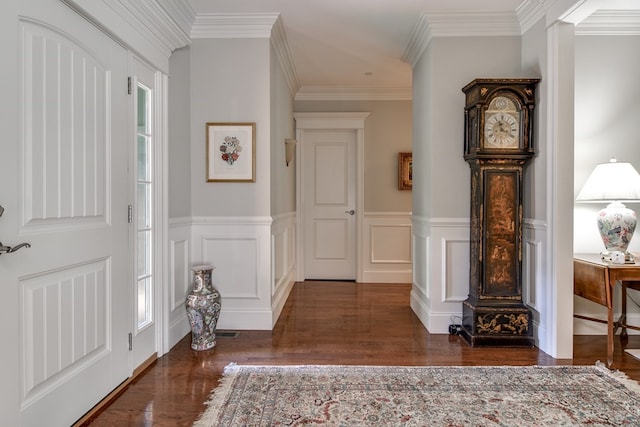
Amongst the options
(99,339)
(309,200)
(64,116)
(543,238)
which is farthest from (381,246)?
(64,116)

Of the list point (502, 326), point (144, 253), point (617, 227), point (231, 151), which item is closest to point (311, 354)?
point (144, 253)

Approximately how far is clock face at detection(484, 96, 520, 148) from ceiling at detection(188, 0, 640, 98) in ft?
2.44

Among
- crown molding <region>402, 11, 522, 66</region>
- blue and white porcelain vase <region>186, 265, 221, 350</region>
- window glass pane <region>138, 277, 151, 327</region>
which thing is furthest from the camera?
crown molding <region>402, 11, 522, 66</region>

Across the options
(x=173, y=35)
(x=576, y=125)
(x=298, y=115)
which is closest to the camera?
(x=173, y=35)

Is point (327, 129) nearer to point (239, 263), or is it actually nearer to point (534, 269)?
point (239, 263)

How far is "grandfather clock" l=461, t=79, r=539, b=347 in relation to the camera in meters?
2.97

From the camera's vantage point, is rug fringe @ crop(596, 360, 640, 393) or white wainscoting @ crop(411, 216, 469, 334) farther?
white wainscoting @ crop(411, 216, 469, 334)

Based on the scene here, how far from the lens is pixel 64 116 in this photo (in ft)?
5.93

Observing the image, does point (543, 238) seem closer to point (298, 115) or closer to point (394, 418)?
point (394, 418)

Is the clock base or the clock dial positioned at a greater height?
the clock dial

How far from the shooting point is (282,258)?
4.18m

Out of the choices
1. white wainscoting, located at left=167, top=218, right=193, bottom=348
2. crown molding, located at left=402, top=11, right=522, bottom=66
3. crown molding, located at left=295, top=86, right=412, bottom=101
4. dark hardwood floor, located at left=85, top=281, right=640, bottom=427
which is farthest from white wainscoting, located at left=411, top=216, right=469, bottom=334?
crown molding, located at left=295, top=86, right=412, bottom=101

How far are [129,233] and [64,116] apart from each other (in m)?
0.80

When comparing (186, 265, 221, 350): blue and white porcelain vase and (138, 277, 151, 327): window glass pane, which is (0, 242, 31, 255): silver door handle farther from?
(186, 265, 221, 350): blue and white porcelain vase
